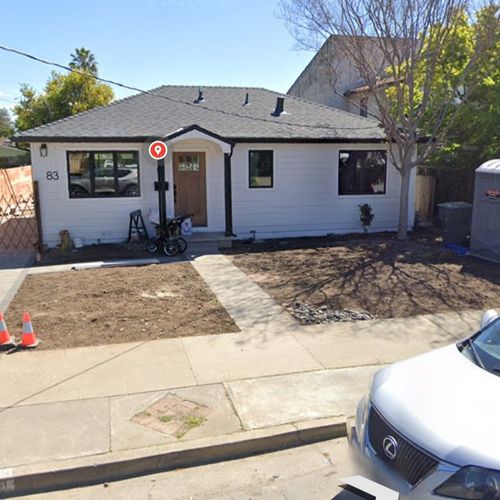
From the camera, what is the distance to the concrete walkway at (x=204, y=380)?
181 inches

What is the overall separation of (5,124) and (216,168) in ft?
216

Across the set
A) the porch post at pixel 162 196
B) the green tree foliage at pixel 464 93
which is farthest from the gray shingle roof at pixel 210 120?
the green tree foliage at pixel 464 93

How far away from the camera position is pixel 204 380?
5.67m

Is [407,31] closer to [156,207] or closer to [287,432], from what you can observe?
[156,207]

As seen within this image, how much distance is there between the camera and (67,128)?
44.1 feet

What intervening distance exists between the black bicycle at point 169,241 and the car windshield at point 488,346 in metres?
9.25

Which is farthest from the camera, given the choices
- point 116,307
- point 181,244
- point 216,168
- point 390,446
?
point 216,168

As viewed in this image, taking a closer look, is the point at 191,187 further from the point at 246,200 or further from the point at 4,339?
the point at 4,339

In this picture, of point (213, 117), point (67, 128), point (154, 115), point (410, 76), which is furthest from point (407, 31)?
point (67, 128)

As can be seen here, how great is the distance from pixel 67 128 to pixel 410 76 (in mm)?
8988

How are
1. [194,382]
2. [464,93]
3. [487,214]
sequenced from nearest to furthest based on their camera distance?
[194,382]
[487,214]
[464,93]

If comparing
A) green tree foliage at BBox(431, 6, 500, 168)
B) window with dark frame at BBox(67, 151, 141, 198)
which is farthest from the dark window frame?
green tree foliage at BBox(431, 6, 500, 168)

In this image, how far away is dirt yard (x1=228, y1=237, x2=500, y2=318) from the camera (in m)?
8.59

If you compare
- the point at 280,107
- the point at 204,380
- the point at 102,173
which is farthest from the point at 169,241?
the point at 204,380
